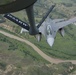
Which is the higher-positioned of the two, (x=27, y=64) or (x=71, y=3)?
(x=27, y=64)

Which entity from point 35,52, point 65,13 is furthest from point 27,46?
point 65,13

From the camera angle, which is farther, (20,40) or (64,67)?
(20,40)

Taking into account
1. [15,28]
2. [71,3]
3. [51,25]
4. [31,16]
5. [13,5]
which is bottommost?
[71,3]

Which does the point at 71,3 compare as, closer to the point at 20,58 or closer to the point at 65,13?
the point at 65,13

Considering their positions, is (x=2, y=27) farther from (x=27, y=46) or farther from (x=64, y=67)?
(x=64, y=67)

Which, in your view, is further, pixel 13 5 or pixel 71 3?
pixel 71 3

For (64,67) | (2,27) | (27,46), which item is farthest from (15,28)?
(64,67)

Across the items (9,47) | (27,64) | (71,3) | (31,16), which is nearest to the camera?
(31,16)

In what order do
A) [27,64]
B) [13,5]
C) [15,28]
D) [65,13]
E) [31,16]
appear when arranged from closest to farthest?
[13,5] → [31,16] → [27,64] → [15,28] → [65,13]

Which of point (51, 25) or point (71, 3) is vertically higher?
point (51, 25)
